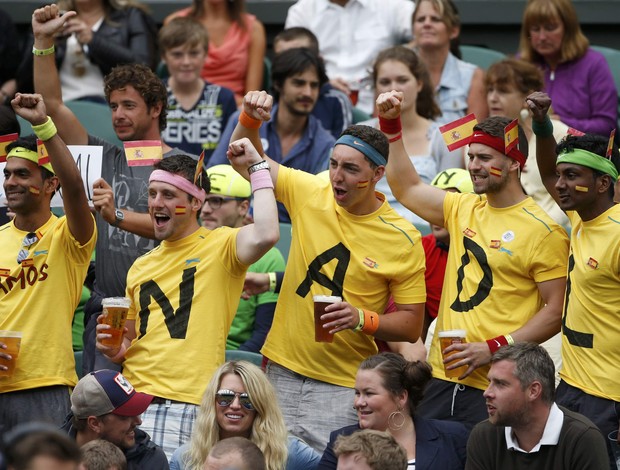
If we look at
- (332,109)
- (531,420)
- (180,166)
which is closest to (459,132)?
(180,166)

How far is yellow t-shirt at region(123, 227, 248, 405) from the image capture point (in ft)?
18.9

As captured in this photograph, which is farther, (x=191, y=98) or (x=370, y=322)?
(x=191, y=98)

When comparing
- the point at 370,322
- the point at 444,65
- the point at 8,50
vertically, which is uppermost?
the point at 444,65

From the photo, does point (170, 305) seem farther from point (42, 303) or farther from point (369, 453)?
point (369, 453)

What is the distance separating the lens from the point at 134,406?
536 cm

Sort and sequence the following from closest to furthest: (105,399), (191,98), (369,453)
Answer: (369,453) < (105,399) < (191,98)

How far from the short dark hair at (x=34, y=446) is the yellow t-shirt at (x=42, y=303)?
2.76 m

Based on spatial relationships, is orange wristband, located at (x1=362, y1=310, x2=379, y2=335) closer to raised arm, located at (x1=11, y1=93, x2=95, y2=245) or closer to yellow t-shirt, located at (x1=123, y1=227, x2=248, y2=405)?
yellow t-shirt, located at (x1=123, y1=227, x2=248, y2=405)

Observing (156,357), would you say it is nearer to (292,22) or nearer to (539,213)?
(539,213)

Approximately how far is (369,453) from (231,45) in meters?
5.52

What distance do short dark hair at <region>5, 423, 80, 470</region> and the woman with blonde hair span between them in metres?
2.36

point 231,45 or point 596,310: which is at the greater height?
point 231,45

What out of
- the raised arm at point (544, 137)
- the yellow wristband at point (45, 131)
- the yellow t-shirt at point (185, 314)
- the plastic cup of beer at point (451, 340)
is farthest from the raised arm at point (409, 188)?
the yellow wristband at point (45, 131)

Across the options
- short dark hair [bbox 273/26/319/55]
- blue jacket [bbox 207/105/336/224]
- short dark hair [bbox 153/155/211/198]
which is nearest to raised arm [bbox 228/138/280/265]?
short dark hair [bbox 153/155/211/198]
